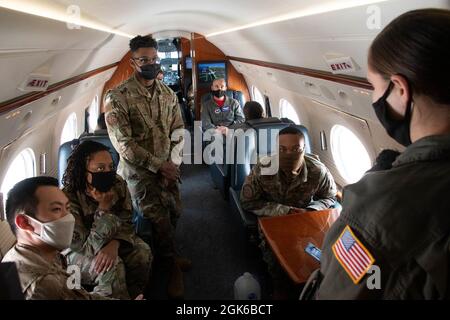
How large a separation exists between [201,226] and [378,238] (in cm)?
373

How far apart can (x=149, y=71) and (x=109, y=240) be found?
1.39 meters

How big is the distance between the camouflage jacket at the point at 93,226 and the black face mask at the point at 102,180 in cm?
13

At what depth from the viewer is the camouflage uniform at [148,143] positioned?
2.79 meters

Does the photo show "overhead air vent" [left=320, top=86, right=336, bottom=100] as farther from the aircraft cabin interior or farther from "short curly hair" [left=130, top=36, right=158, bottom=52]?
"short curly hair" [left=130, top=36, right=158, bottom=52]

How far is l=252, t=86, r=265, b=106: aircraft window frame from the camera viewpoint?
7251 millimetres

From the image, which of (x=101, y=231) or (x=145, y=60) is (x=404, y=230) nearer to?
(x=101, y=231)

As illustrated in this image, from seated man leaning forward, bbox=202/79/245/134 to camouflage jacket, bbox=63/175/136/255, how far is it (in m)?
3.84

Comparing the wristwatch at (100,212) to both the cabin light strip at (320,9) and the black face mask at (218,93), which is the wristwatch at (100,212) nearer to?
the cabin light strip at (320,9)

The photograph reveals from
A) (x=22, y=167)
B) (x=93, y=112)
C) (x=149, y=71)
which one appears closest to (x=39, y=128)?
(x=22, y=167)

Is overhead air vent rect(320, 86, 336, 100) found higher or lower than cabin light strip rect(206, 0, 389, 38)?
lower

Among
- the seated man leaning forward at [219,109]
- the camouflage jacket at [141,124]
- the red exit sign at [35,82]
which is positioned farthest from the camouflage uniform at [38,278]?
the seated man leaning forward at [219,109]

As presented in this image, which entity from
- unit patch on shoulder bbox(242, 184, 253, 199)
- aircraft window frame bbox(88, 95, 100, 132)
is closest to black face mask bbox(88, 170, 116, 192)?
unit patch on shoulder bbox(242, 184, 253, 199)

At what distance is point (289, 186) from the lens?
3146 mm
